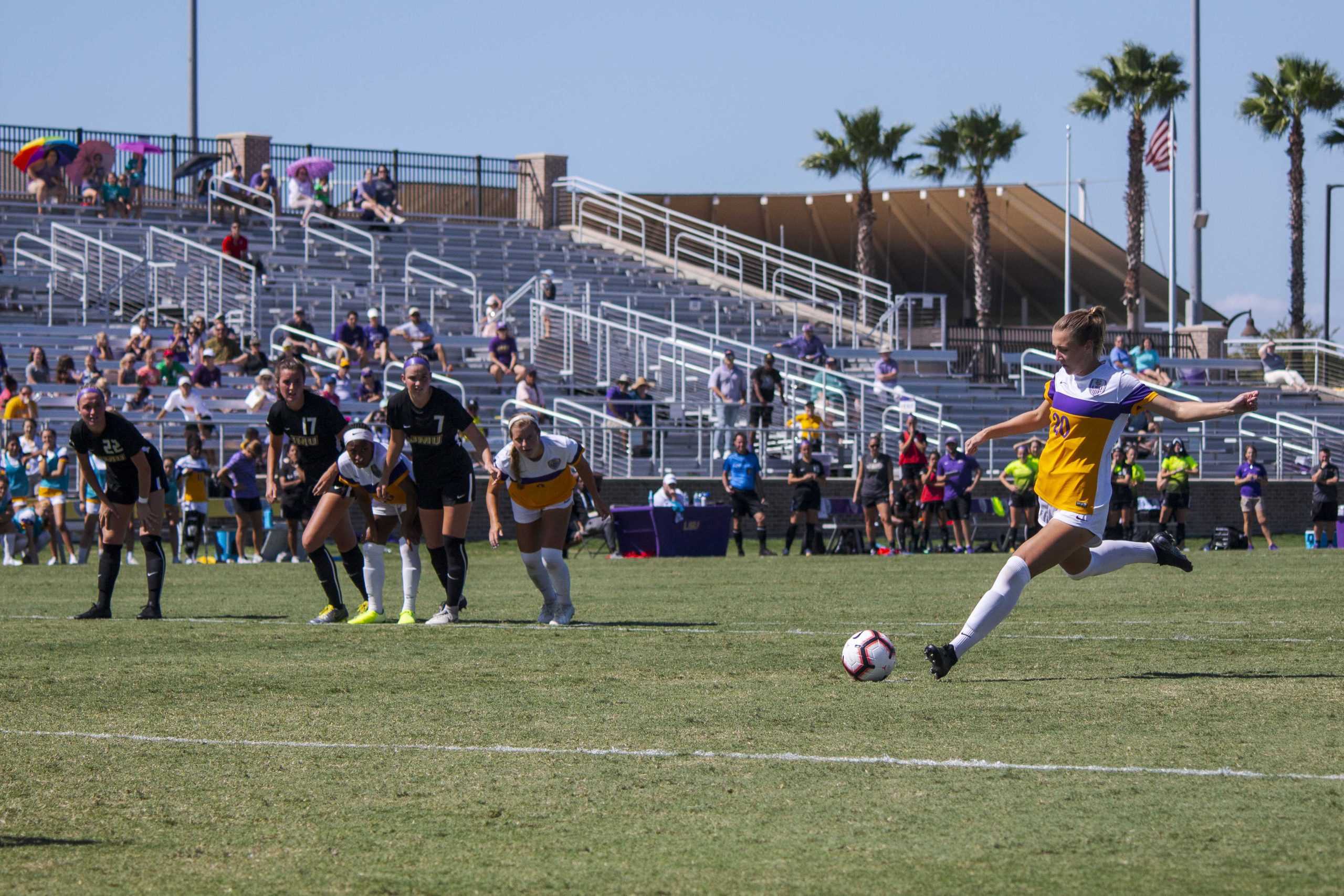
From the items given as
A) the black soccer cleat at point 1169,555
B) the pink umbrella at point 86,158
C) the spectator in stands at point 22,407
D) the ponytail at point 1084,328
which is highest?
the pink umbrella at point 86,158

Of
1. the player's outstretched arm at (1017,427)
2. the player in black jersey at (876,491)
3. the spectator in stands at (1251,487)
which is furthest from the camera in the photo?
the spectator in stands at (1251,487)

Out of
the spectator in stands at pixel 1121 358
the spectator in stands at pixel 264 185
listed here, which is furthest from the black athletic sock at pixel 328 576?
the spectator in stands at pixel 264 185

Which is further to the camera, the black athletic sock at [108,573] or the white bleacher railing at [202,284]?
the white bleacher railing at [202,284]

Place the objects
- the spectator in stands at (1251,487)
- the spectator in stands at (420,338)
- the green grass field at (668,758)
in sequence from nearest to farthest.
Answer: the green grass field at (668,758) < the spectator in stands at (1251,487) < the spectator in stands at (420,338)

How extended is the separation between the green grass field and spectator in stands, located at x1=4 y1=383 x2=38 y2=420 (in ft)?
42.7

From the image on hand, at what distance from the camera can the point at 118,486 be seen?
44.1 ft

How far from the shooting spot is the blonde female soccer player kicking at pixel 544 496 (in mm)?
11953

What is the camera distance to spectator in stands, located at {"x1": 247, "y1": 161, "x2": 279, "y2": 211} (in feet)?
136

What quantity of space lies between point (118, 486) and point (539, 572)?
341 cm

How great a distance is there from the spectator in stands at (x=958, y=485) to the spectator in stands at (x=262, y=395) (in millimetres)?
9781

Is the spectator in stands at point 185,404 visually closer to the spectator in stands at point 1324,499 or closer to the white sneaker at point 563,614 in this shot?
the white sneaker at point 563,614

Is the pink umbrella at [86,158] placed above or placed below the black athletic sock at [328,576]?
above

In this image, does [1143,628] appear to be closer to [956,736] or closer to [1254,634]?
[1254,634]

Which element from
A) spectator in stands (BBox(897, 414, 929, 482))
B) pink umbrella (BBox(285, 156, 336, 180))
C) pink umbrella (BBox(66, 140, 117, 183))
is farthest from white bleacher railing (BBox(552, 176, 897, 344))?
spectator in stands (BBox(897, 414, 929, 482))
